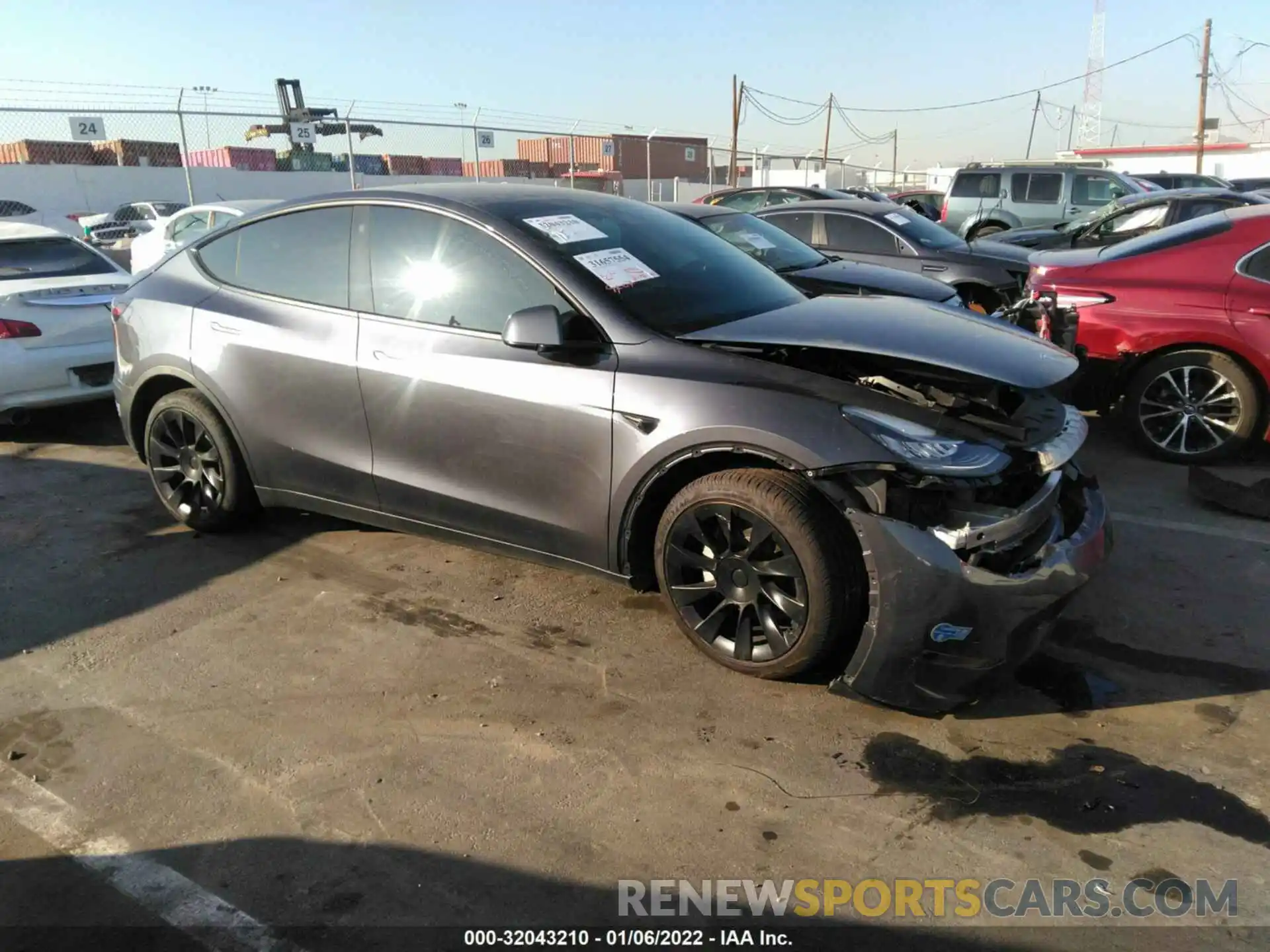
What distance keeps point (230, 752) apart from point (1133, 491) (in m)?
4.74

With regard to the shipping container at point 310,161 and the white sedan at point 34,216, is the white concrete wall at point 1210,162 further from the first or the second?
the white sedan at point 34,216

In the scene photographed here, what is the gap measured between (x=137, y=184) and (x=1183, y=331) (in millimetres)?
26019

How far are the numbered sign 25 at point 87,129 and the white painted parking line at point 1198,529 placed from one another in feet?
54.5

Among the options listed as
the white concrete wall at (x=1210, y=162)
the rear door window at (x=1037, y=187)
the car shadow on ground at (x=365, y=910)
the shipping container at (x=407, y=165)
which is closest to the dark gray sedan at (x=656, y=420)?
the car shadow on ground at (x=365, y=910)

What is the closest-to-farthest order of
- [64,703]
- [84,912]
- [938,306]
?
[84,912], [64,703], [938,306]

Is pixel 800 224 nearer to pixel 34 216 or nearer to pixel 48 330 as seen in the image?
pixel 48 330

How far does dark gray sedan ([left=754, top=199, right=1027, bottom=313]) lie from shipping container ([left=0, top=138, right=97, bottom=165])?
23189mm

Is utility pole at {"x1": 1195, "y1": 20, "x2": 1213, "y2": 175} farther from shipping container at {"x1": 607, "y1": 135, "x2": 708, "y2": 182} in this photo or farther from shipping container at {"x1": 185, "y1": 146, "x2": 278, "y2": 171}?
shipping container at {"x1": 185, "y1": 146, "x2": 278, "y2": 171}

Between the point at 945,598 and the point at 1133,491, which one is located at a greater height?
the point at 945,598

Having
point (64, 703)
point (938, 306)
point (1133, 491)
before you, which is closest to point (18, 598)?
point (64, 703)

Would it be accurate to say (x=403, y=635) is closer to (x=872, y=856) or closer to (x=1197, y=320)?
(x=872, y=856)

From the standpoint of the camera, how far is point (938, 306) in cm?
400

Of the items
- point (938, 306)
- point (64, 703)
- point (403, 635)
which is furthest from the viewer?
point (938, 306)

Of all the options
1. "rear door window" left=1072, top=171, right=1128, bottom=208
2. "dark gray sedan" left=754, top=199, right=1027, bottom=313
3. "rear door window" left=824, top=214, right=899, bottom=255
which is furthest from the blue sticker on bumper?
"rear door window" left=1072, top=171, right=1128, bottom=208
